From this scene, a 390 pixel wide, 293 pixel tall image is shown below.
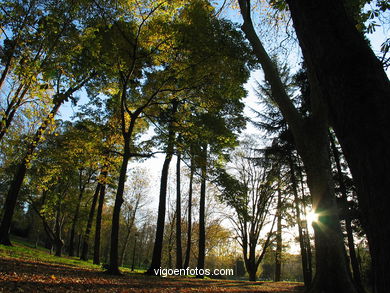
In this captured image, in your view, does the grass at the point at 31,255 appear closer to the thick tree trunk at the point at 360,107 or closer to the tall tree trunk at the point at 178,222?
the tall tree trunk at the point at 178,222

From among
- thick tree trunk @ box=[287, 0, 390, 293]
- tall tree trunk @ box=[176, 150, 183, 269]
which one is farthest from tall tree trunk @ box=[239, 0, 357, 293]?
tall tree trunk @ box=[176, 150, 183, 269]

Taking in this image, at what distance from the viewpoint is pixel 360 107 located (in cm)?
144

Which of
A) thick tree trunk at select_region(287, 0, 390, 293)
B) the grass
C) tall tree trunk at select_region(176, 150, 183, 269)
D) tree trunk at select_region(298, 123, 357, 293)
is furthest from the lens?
tall tree trunk at select_region(176, 150, 183, 269)

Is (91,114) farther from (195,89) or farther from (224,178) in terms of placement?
(224,178)

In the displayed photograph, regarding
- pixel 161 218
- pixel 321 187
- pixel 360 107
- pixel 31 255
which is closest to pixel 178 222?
pixel 161 218

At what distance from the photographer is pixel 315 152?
4.32 m

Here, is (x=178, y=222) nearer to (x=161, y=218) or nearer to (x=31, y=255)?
→ (x=161, y=218)

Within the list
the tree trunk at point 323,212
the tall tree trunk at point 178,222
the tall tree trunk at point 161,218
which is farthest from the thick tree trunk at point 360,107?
the tall tree trunk at point 178,222

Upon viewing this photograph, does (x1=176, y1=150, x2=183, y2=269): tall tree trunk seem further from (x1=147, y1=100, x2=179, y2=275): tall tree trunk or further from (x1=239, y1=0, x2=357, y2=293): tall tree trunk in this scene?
(x1=239, y1=0, x2=357, y2=293): tall tree trunk

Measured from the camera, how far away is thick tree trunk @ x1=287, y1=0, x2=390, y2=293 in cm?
133

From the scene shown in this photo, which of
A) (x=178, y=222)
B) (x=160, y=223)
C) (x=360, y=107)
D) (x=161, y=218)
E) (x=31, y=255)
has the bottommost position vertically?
(x=31, y=255)

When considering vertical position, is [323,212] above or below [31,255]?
above

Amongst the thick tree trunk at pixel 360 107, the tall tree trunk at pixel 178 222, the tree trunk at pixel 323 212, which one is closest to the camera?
the thick tree trunk at pixel 360 107

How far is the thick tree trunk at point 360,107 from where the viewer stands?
1.33 m
